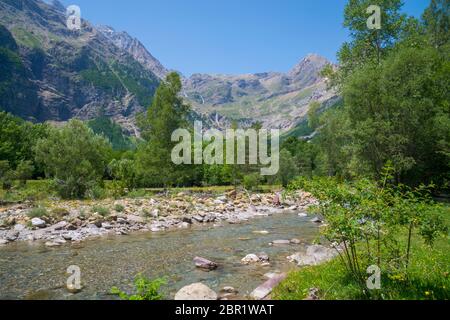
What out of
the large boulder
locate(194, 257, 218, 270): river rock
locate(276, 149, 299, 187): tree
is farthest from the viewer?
locate(276, 149, 299, 187): tree

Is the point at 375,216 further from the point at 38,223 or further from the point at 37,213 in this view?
the point at 37,213

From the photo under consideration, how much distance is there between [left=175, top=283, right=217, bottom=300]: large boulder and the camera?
10750mm

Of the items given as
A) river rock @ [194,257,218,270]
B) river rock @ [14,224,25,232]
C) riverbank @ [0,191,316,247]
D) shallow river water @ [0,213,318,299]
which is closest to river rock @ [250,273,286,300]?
shallow river water @ [0,213,318,299]

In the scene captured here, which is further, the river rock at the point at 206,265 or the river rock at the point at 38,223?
the river rock at the point at 38,223

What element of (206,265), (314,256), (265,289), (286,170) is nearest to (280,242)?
(314,256)

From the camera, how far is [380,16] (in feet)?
117

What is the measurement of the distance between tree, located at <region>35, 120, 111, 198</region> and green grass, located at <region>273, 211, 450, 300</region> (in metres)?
37.0

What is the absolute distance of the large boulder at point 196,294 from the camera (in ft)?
35.3

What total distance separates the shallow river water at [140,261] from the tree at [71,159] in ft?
74.2

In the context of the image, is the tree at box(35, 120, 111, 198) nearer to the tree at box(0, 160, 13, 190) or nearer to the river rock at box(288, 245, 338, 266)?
the tree at box(0, 160, 13, 190)

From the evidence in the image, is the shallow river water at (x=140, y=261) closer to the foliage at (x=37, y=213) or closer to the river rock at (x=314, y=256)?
the river rock at (x=314, y=256)

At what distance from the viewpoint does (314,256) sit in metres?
15.3

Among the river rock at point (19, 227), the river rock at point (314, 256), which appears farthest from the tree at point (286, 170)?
the river rock at point (314, 256)

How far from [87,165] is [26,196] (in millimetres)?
7411
